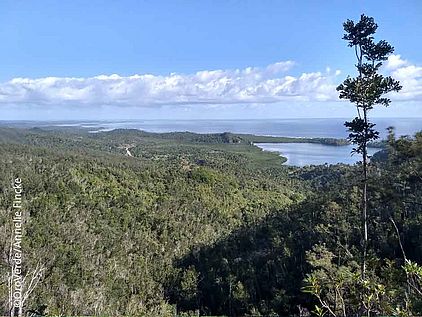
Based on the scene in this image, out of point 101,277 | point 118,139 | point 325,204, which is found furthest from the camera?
point 118,139

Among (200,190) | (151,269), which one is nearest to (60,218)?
(151,269)

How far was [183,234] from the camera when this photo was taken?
45.9m

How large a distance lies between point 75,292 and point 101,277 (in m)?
4.45

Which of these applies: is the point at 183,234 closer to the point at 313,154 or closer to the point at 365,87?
the point at 365,87

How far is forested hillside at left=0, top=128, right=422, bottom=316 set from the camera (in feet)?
78.9

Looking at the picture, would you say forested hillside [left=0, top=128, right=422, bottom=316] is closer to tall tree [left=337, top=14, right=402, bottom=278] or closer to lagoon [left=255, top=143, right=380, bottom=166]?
tall tree [left=337, top=14, right=402, bottom=278]

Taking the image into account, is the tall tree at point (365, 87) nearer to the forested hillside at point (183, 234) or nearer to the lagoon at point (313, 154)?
the forested hillside at point (183, 234)

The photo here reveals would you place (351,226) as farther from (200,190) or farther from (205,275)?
(200,190)

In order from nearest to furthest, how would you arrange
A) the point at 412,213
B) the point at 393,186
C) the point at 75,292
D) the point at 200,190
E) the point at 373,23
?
1. the point at 373,23
2. the point at 393,186
3. the point at 412,213
4. the point at 75,292
5. the point at 200,190

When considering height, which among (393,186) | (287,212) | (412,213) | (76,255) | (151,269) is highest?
(393,186)

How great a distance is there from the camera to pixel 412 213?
84.1 ft

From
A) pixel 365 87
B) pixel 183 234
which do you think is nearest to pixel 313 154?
pixel 183 234

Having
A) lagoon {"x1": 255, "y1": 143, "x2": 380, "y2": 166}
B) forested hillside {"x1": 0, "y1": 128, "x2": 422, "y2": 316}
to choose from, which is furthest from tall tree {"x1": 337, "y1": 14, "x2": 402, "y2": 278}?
lagoon {"x1": 255, "y1": 143, "x2": 380, "y2": 166}

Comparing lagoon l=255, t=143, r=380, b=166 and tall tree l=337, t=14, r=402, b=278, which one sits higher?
tall tree l=337, t=14, r=402, b=278
